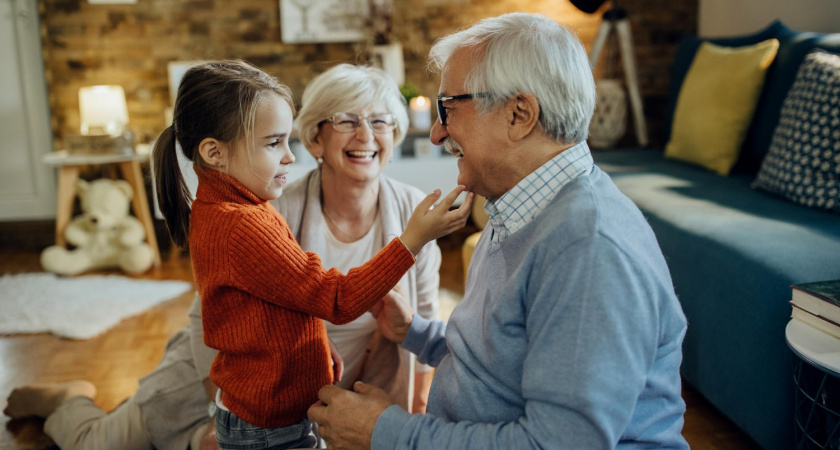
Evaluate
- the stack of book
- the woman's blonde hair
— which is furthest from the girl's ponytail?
the stack of book

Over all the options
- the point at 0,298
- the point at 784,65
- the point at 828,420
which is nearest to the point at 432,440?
the point at 828,420

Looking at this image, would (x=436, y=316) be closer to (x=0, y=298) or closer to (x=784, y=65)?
(x=784, y=65)

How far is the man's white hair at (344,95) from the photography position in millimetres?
1778

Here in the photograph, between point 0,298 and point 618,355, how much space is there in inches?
136

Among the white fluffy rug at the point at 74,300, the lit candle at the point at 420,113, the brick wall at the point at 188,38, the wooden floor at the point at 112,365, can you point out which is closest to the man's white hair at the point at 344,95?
the wooden floor at the point at 112,365

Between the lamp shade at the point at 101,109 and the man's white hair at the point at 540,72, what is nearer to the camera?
the man's white hair at the point at 540,72

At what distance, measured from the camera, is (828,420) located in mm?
1464

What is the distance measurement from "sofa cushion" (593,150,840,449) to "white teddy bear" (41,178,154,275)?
283 cm

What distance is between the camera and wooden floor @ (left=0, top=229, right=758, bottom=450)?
212cm

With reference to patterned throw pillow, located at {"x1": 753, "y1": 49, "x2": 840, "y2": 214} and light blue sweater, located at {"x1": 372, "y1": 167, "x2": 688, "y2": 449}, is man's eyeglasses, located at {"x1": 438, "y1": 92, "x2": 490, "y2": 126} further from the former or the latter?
patterned throw pillow, located at {"x1": 753, "y1": 49, "x2": 840, "y2": 214}

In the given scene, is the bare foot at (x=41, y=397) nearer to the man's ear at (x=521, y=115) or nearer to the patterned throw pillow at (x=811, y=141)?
the man's ear at (x=521, y=115)

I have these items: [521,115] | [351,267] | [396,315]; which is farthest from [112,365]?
[521,115]

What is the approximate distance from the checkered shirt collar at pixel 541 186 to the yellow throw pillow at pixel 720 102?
208 centimetres

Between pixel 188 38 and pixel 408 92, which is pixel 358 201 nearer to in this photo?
pixel 408 92
